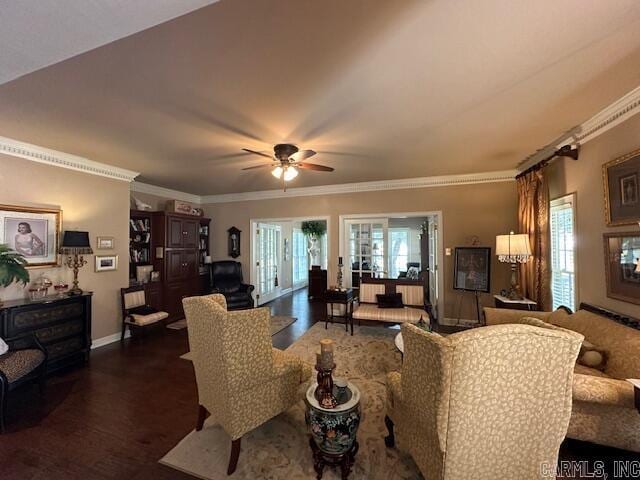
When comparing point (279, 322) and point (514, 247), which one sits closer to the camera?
point (514, 247)

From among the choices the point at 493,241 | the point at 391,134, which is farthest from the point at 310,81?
the point at 493,241

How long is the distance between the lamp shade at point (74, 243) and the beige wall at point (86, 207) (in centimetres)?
32

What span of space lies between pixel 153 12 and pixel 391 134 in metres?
2.47

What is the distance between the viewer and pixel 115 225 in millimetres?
4152

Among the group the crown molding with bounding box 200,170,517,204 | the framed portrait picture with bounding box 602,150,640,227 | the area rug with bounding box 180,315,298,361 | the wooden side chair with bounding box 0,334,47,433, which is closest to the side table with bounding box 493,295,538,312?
the framed portrait picture with bounding box 602,150,640,227

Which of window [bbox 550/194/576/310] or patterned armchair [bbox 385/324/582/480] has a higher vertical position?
window [bbox 550/194/576/310]

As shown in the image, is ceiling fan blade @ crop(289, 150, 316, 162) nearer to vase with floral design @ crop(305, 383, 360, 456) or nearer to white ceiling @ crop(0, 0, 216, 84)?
white ceiling @ crop(0, 0, 216, 84)

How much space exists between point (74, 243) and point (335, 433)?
3903mm

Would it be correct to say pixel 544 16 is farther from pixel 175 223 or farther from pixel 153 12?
pixel 175 223

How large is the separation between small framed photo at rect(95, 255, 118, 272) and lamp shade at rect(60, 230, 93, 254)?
0.52 meters

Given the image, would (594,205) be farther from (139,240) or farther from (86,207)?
(139,240)

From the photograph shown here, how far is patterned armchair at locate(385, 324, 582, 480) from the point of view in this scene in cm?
125

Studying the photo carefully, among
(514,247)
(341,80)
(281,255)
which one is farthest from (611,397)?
(281,255)

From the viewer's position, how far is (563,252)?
335 centimetres
